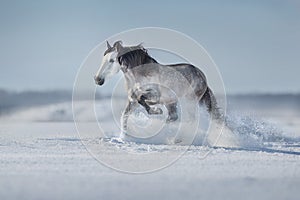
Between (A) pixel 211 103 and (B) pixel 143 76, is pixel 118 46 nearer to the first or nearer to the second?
(B) pixel 143 76

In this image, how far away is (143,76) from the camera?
28.1 feet

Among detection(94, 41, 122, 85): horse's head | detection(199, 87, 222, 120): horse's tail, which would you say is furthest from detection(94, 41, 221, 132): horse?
detection(199, 87, 222, 120): horse's tail

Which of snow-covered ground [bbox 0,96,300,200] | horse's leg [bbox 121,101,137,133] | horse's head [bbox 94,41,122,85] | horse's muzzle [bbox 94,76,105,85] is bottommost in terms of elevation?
snow-covered ground [bbox 0,96,300,200]

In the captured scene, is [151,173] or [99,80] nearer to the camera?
[151,173]

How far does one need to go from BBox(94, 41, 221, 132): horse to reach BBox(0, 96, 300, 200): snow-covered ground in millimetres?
667

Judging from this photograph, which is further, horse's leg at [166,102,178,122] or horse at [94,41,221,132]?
horse's leg at [166,102,178,122]

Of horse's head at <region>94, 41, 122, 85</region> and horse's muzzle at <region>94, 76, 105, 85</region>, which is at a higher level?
horse's head at <region>94, 41, 122, 85</region>

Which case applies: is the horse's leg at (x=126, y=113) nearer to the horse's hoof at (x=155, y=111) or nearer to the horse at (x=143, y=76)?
the horse at (x=143, y=76)

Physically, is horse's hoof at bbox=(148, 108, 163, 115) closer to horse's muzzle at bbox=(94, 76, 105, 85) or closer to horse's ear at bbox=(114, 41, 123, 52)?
horse's muzzle at bbox=(94, 76, 105, 85)

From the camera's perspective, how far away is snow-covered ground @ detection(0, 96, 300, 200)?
4.91 meters

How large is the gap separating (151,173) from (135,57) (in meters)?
3.04

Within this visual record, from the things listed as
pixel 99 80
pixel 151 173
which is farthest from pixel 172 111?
pixel 151 173

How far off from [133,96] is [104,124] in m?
4.12

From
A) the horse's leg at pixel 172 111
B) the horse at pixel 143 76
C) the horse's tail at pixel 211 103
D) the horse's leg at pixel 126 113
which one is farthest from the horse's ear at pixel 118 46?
the horse's tail at pixel 211 103
